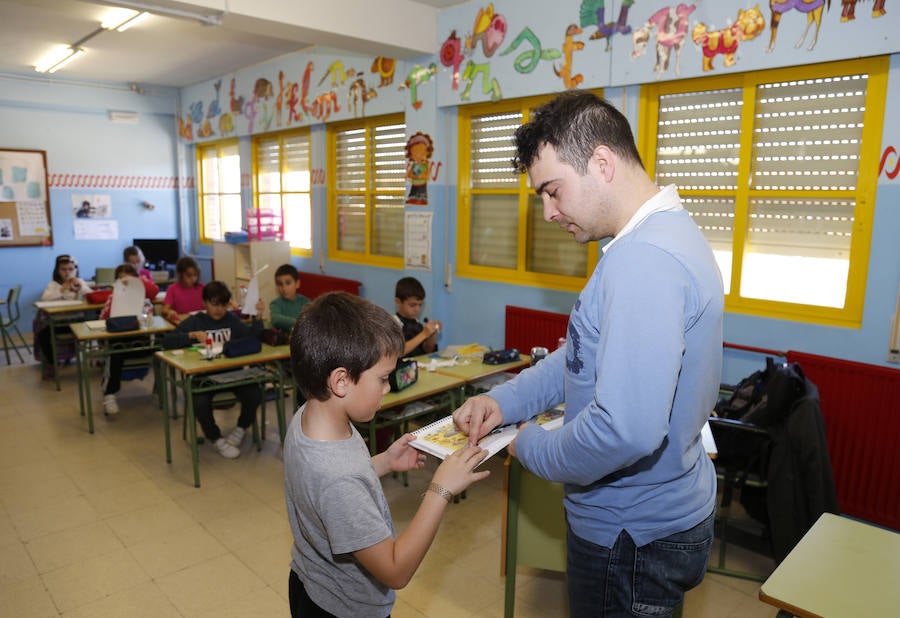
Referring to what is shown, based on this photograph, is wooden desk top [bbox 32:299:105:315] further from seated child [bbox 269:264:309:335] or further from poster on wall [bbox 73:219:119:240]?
poster on wall [bbox 73:219:119:240]

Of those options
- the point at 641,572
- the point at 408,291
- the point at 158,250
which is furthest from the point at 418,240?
the point at 158,250

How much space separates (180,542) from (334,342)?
250 centimetres

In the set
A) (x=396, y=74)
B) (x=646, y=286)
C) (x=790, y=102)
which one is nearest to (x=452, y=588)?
(x=646, y=286)

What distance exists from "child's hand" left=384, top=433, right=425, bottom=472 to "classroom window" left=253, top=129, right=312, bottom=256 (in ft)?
18.6

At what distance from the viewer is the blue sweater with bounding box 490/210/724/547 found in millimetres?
1027

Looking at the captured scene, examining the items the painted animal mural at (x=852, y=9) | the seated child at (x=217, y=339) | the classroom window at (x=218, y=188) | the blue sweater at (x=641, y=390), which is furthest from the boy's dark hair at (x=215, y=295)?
the classroom window at (x=218, y=188)


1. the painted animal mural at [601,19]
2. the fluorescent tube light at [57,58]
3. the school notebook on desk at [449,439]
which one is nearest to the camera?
the school notebook on desk at [449,439]

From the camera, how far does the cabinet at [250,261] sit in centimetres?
679

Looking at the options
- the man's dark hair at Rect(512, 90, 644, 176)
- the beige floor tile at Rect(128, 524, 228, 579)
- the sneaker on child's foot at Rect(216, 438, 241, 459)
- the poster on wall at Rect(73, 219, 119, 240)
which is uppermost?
the man's dark hair at Rect(512, 90, 644, 176)

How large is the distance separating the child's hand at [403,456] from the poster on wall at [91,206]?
849 cm

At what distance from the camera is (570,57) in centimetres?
A: 415

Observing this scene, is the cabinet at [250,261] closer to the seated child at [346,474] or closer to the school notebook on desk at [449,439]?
the school notebook on desk at [449,439]

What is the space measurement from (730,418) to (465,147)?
3000 millimetres

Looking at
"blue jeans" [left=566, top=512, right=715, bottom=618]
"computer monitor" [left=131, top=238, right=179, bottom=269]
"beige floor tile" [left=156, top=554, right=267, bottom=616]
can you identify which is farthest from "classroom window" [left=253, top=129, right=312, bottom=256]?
"blue jeans" [left=566, top=512, right=715, bottom=618]
